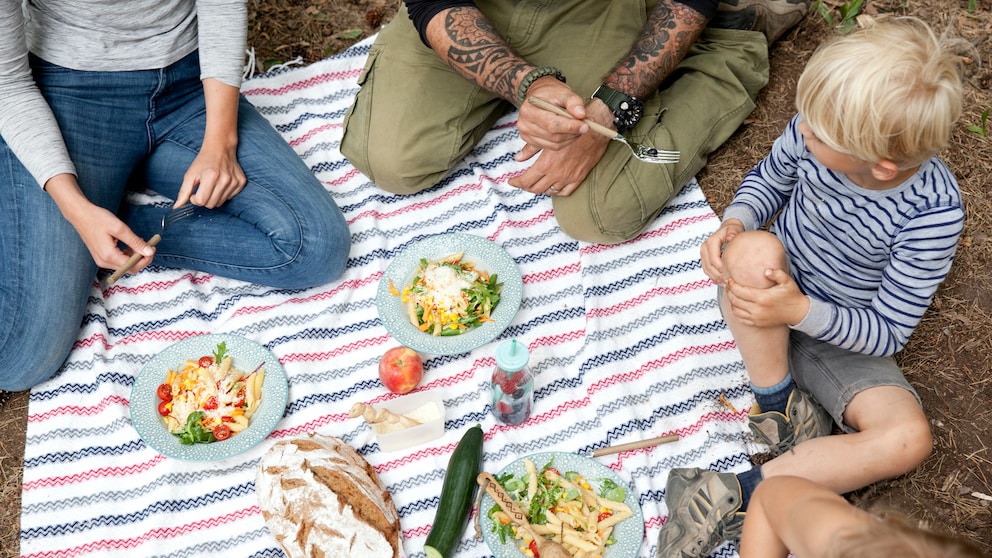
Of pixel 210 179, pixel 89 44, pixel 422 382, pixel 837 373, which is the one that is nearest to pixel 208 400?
pixel 422 382

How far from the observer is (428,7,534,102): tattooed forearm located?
3.11 metres

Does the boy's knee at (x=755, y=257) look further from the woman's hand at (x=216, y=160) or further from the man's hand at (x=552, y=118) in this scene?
the woman's hand at (x=216, y=160)

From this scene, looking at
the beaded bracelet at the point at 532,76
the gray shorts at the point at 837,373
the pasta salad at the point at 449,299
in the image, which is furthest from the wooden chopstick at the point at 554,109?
the gray shorts at the point at 837,373

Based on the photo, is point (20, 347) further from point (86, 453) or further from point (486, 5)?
point (486, 5)

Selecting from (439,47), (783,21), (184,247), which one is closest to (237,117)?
(184,247)

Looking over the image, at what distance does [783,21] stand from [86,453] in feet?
11.8

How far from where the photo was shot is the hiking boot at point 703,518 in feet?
7.98

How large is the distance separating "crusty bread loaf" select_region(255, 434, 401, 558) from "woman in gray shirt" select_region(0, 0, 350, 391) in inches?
35.1

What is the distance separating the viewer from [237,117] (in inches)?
129

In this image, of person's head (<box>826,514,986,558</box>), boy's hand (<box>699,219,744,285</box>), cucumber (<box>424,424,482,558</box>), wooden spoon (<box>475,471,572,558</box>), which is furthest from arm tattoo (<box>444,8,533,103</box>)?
person's head (<box>826,514,986,558</box>)

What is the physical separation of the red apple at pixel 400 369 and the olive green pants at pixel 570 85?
898mm

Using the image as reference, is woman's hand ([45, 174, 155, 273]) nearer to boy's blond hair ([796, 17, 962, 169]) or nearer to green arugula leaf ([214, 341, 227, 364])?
green arugula leaf ([214, 341, 227, 364])

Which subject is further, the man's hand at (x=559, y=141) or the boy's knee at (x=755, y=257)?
the man's hand at (x=559, y=141)

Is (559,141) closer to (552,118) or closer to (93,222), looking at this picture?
(552,118)
